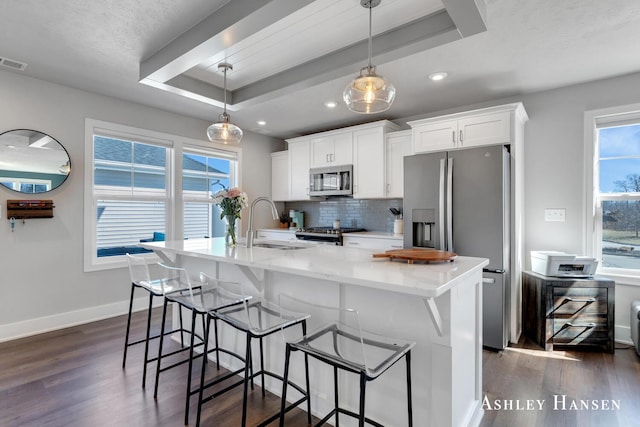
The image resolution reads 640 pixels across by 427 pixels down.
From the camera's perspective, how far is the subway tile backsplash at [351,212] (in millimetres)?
4562

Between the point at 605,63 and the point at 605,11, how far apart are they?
95cm

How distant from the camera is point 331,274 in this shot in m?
1.54

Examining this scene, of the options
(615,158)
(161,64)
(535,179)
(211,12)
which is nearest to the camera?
(211,12)

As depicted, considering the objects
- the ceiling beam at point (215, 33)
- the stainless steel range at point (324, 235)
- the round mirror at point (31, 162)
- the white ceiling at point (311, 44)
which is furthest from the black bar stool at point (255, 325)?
the round mirror at point (31, 162)

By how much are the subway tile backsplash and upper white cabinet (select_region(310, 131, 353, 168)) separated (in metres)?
0.59

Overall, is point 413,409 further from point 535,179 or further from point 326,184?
point 326,184

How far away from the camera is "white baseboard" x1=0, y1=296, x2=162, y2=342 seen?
3.09 metres

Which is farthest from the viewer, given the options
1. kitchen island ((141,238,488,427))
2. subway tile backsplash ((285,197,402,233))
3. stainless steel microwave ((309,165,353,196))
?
subway tile backsplash ((285,197,402,233))

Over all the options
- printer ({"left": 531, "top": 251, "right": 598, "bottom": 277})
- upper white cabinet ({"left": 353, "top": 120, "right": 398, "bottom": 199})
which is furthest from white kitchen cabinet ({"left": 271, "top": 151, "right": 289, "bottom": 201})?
printer ({"left": 531, "top": 251, "right": 598, "bottom": 277})

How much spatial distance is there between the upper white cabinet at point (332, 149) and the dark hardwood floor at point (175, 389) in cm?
282

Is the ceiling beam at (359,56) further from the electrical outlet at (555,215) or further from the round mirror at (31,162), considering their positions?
the electrical outlet at (555,215)

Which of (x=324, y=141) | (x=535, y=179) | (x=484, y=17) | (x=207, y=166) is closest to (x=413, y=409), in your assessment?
(x=484, y=17)

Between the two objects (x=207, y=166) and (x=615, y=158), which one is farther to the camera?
(x=207, y=166)

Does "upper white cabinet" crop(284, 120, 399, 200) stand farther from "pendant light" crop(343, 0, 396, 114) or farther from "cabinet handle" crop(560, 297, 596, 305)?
"pendant light" crop(343, 0, 396, 114)
